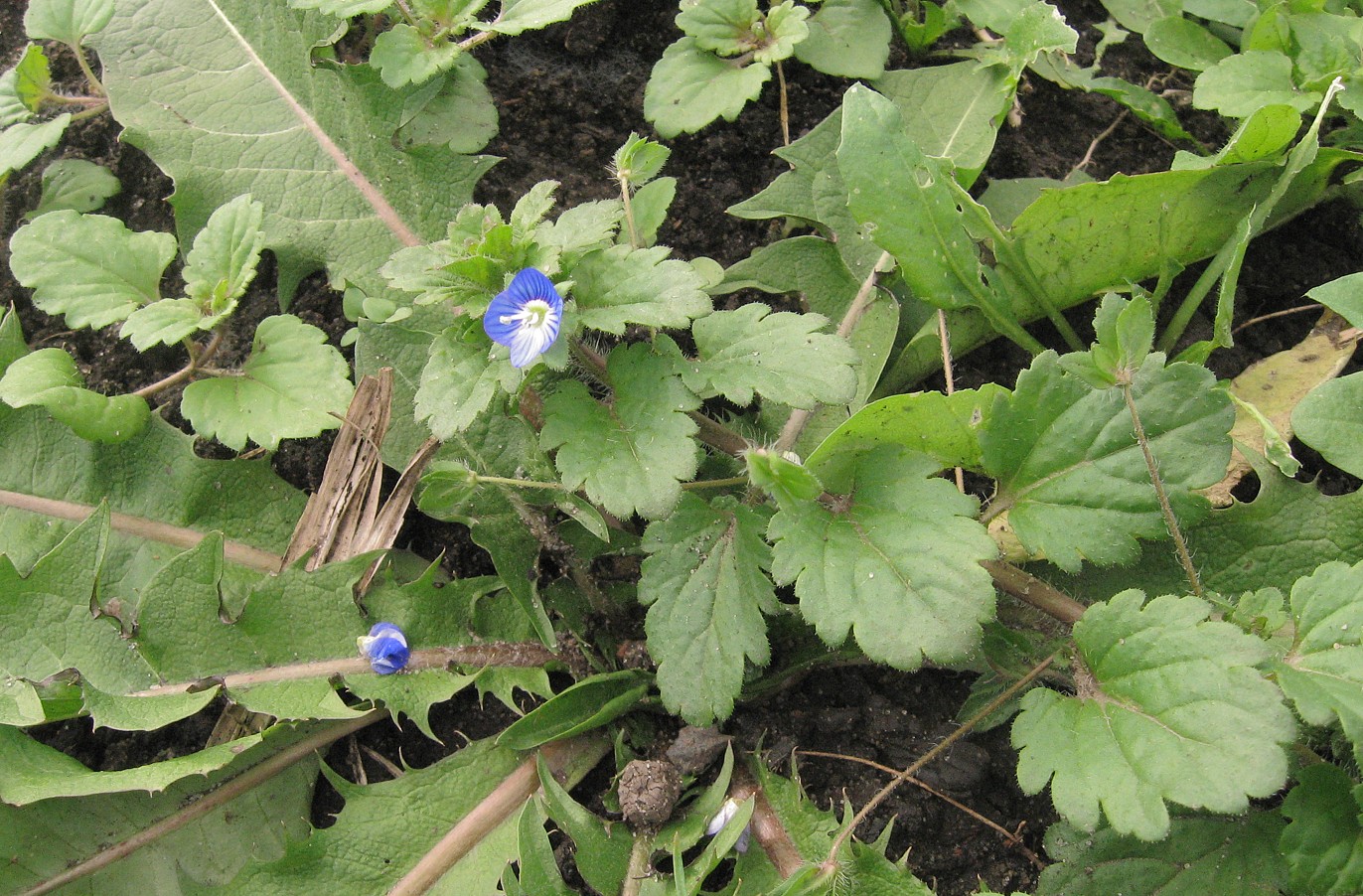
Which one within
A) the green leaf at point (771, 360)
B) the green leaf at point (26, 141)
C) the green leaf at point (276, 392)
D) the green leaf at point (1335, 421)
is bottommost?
the green leaf at point (1335, 421)

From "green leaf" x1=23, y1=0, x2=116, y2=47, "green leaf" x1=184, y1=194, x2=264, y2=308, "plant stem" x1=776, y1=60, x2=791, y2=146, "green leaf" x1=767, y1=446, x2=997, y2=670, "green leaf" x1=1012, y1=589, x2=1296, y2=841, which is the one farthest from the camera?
"plant stem" x1=776, y1=60, x2=791, y2=146

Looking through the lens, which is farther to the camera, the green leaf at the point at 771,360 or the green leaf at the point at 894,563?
the green leaf at the point at 771,360

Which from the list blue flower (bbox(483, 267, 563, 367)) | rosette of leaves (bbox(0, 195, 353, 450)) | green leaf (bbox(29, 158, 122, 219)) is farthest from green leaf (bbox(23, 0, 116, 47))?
blue flower (bbox(483, 267, 563, 367))

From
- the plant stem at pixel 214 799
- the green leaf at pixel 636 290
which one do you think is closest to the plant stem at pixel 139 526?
the plant stem at pixel 214 799

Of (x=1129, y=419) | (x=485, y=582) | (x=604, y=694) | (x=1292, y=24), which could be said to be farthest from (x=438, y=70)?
(x=1292, y=24)

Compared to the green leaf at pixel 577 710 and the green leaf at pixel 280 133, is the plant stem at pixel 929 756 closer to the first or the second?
the green leaf at pixel 577 710

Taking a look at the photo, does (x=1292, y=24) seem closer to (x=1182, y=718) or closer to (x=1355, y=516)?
(x=1355, y=516)

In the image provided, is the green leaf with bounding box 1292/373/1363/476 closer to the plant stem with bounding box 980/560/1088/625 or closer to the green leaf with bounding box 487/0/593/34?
the plant stem with bounding box 980/560/1088/625

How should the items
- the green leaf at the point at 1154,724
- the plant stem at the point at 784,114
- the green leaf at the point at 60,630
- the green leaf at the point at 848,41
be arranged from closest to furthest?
the green leaf at the point at 1154,724 → the green leaf at the point at 60,630 → the green leaf at the point at 848,41 → the plant stem at the point at 784,114
